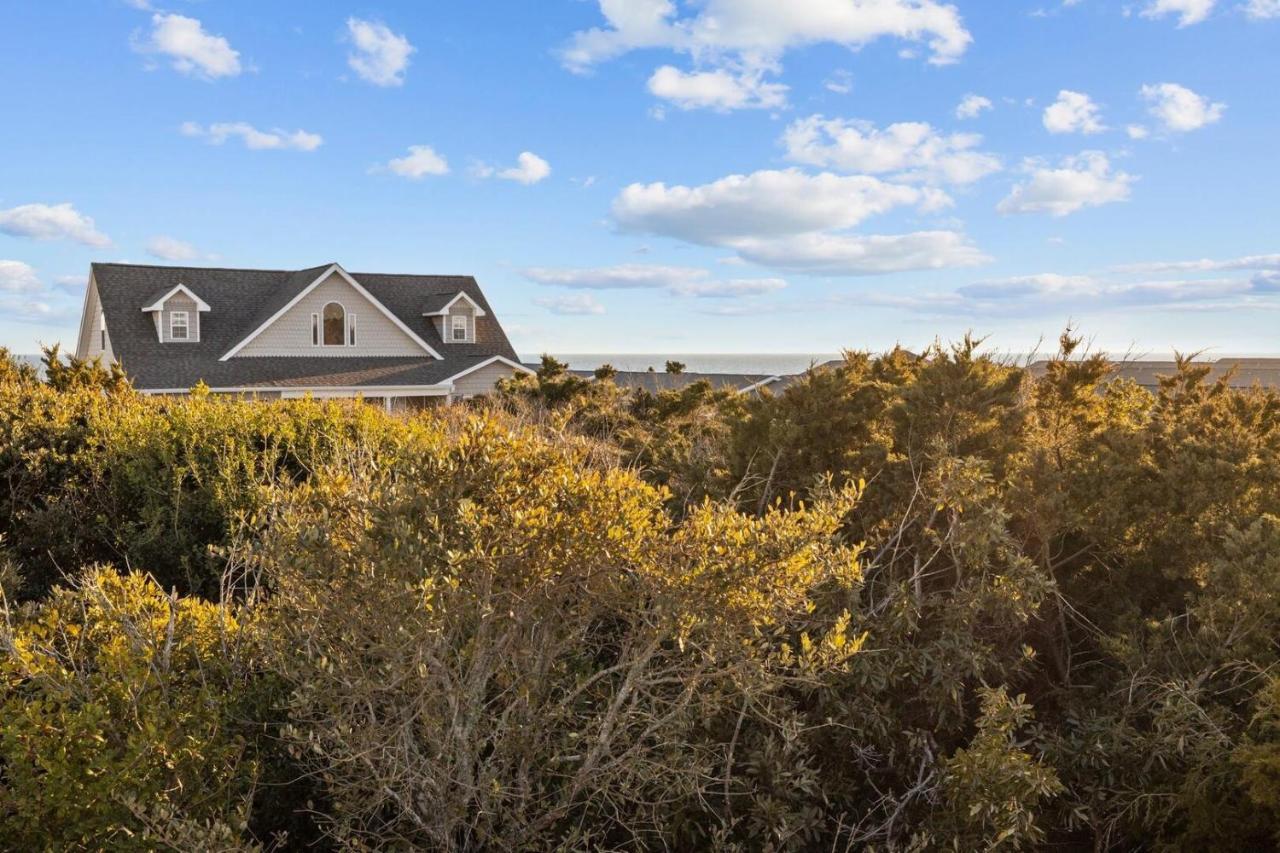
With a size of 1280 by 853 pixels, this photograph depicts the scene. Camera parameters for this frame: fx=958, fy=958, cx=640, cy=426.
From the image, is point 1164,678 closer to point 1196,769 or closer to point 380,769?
point 1196,769

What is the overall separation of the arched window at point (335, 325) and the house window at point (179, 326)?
3.84 metres

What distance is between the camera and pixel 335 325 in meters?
29.5

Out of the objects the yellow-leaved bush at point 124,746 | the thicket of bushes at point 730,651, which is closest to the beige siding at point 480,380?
the thicket of bushes at point 730,651

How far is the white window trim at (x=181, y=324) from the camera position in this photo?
27812mm

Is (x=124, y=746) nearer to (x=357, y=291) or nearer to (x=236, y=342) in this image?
(x=236, y=342)

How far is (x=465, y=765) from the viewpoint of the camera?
12.5 ft

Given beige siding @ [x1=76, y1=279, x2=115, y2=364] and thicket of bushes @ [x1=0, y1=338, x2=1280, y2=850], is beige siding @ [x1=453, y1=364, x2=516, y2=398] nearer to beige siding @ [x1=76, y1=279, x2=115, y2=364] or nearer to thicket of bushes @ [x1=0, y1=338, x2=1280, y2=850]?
beige siding @ [x1=76, y1=279, x2=115, y2=364]

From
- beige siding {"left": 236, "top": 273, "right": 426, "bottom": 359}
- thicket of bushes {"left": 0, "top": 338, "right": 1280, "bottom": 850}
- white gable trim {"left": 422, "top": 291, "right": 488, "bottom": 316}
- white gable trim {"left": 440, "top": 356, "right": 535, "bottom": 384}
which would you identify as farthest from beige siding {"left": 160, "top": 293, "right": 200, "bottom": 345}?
thicket of bushes {"left": 0, "top": 338, "right": 1280, "bottom": 850}

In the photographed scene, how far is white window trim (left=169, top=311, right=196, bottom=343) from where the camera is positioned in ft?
91.2

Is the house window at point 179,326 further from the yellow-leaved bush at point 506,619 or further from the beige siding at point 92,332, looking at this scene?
the yellow-leaved bush at point 506,619

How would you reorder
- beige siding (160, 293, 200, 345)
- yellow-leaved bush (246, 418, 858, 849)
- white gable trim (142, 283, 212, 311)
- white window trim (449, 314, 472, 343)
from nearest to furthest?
yellow-leaved bush (246, 418, 858, 849), white gable trim (142, 283, 212, 311), beige siding (160, 293, 200, 345), white window trim (449, 314, 472, 343)

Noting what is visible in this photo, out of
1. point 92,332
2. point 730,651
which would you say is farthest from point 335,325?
point 730,651

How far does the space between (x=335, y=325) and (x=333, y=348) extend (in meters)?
0.73

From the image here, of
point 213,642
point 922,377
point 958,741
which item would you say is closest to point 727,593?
point 958,741
